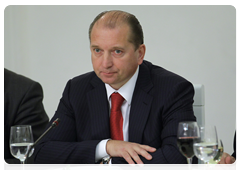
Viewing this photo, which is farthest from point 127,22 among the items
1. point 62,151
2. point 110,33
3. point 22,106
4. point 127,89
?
point 22,106

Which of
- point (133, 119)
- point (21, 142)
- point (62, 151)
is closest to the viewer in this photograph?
point (21, 142)

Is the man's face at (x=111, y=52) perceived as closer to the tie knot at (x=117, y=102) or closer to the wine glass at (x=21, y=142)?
the tie knot at (x=117, y=102)

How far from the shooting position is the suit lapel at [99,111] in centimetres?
211

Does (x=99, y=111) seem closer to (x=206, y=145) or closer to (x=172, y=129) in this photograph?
(x=172, y=129)

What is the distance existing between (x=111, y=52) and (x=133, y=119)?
0.41 m

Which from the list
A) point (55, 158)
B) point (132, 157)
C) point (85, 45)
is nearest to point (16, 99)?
point (55, 158)

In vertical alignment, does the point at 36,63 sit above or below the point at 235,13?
below

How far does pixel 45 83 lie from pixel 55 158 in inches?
109

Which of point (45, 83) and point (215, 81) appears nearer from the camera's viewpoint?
point (215, 81)

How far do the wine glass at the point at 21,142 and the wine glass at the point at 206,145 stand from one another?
0.65 metres

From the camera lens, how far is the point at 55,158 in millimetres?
1964

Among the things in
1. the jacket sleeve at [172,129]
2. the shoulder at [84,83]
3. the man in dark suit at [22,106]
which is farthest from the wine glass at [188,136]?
the man in dark suit at [22,106]

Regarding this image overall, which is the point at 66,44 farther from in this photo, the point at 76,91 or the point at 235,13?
the point at 76,91

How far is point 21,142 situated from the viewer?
1.41 meters
